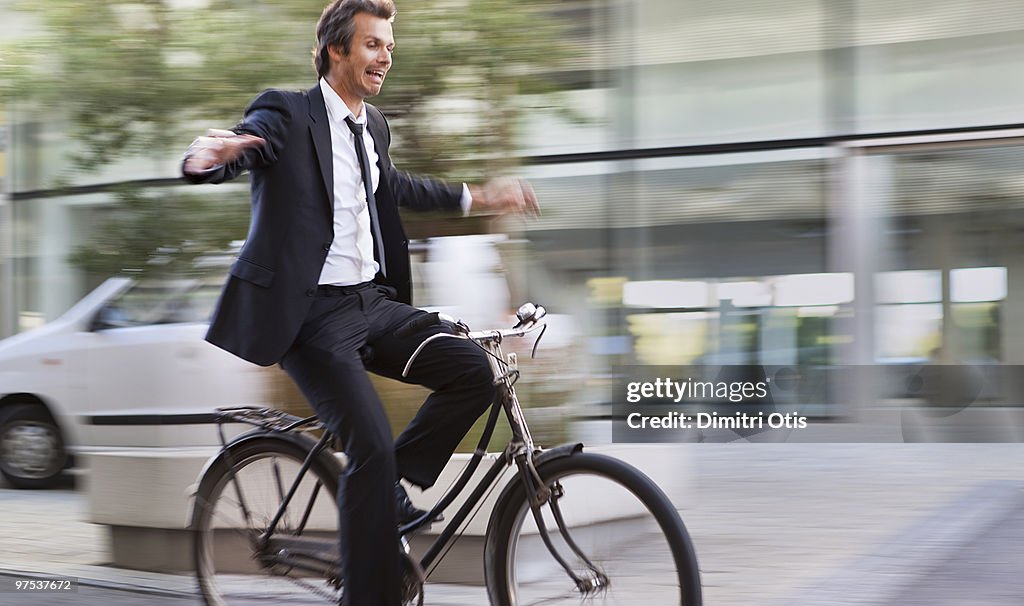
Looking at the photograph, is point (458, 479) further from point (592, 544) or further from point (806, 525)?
point (806, 525)

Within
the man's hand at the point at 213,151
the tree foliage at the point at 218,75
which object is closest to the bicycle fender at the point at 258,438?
the man's hand at the point at 213,151

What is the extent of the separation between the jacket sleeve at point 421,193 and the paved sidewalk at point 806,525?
5.51 ft

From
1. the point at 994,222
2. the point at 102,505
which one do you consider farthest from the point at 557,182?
the point at 102,505

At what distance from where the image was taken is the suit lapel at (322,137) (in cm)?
342

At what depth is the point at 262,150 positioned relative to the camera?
10.9 feet

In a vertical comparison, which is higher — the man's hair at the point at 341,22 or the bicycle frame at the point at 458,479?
the man's hair at the point at 341,22

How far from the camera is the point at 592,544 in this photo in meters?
3.27

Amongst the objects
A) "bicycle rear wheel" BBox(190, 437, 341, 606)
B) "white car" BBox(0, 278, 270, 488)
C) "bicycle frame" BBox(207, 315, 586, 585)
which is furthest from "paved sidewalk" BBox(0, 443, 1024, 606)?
"bicycle frame" BBox(207, 315, 586, 585)

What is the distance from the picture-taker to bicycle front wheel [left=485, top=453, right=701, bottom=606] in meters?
3.10

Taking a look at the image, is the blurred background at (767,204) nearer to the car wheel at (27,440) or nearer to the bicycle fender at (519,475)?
the car wheel at (27,440)

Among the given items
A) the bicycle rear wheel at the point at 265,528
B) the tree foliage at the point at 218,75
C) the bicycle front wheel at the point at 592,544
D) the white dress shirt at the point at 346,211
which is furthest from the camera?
the tree foliage at the point at 218,75

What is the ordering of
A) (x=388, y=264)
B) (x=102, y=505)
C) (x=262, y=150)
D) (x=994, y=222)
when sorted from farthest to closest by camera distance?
(x=994, y=222) → (x=102, y=505) → (x=388, y=264) → (x=262, y=150)

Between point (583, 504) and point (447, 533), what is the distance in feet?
1.40

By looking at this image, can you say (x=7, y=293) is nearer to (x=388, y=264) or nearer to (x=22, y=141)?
(x=22, y=141)
